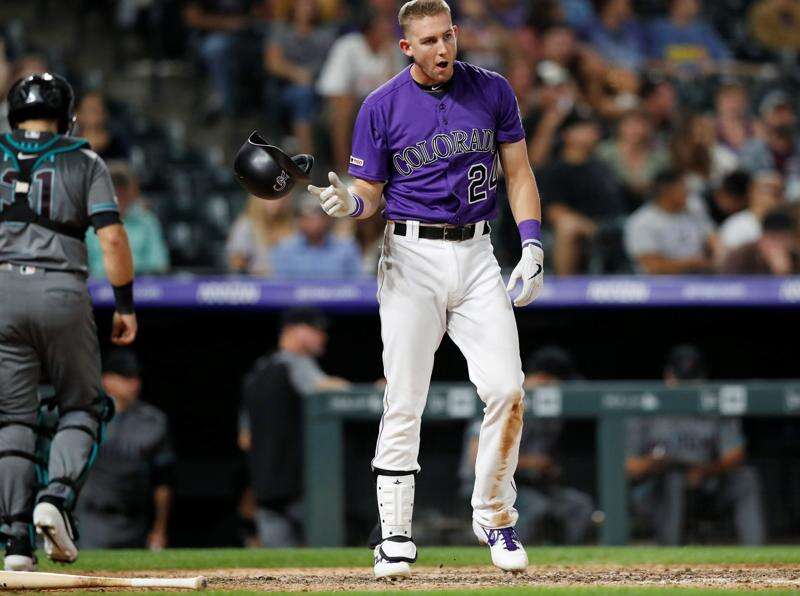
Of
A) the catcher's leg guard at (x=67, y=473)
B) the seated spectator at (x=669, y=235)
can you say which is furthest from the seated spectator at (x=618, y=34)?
the catcher's leg guard at (x=67, y=473)

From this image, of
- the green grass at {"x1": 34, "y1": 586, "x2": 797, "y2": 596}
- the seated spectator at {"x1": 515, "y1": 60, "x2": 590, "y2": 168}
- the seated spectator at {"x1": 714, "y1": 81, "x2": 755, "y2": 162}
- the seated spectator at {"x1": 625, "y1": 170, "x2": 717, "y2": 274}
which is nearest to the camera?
the green grass at {"x1": 34, "y1": 586, "x2": 797, "y2": 596}

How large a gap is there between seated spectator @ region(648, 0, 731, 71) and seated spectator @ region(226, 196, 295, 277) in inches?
157

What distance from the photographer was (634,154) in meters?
9.67

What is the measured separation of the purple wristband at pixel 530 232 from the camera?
15.7 ft

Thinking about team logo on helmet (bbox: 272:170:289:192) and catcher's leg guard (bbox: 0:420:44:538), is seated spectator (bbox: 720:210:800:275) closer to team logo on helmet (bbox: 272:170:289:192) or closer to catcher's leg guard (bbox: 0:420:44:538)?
team logo on helmet (bbox: 272:170:289:192)

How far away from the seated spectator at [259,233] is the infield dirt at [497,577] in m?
3.69

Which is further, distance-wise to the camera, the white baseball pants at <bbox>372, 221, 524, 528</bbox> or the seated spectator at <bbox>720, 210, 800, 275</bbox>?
the seated spectator at <bbox>720, 210, 800, 275</bbox>

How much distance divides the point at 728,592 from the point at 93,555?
2.88 meters

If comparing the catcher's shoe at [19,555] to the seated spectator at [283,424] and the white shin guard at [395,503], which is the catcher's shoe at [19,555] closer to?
the white shin guard at [395,503]

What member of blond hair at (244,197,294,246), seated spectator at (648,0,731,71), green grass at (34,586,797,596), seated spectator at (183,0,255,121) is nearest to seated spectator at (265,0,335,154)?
seated spectator at (183,0,255,121)

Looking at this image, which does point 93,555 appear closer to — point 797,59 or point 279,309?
point 279,309

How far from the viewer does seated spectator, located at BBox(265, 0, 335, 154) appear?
10.2 meters

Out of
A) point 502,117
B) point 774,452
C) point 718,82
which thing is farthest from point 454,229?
point 718,82

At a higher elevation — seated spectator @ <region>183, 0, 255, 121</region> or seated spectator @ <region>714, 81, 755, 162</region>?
seated spectator @ <region>183, 0, 255, 121</region>
